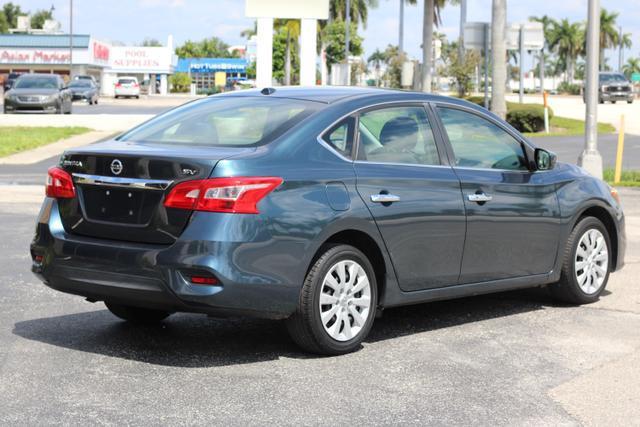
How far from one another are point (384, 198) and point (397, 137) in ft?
1.89

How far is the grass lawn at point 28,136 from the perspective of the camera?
27297mm

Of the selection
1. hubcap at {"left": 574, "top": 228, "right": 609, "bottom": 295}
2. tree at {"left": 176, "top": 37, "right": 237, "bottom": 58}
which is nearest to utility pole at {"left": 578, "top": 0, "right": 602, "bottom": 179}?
hubcap at {"left": 574, "top": 228, "right": 609, "bottom": 295}

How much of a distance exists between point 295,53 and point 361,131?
100 meters

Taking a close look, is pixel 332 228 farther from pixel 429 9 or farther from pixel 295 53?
pixel 295 53

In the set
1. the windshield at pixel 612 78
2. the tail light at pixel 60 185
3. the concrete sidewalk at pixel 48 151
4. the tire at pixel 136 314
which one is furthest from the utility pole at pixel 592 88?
the windshield at pixel 612 78

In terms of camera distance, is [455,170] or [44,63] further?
[44,63]

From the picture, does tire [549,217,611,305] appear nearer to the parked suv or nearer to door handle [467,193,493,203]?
door handle [467,193,493,203]

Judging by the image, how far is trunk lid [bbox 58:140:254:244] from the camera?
6402mm

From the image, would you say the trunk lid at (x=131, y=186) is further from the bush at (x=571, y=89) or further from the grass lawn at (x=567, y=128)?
the bush at (x=571, y=89)

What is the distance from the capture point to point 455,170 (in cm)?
765

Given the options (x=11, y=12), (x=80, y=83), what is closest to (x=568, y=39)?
(x=11, y=12)

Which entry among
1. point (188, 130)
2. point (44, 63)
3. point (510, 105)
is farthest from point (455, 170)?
point (44, 63)

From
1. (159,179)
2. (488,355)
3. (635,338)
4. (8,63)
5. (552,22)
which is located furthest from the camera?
(552,22)

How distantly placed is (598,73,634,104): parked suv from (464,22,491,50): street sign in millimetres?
35550
